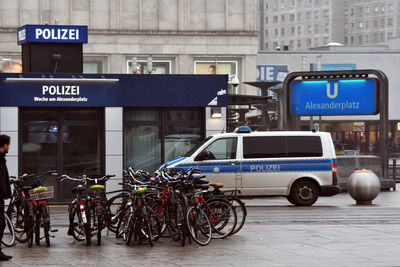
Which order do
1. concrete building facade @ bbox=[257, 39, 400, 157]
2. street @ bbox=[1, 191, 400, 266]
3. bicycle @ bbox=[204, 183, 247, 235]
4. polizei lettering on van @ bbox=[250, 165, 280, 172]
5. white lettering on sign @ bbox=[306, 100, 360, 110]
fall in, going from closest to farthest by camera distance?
street @ bbox=[1, 191, 400, 266] < bicycle @ bbox=[204, 183, 247, 235] < polizei lettering on van @ bbox=[250, 165, 280, 172] < white lettering on sign @ bbox=[306, 100, 360, 110] < concrete building facade @ bbox=[257, 39, 400, 157]

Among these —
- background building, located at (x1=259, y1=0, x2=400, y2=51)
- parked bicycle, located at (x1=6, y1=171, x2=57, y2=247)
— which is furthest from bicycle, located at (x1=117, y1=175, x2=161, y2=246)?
background building, located at (x1=259, y1=0, x2=400, y2=51)

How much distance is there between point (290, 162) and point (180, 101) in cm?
336

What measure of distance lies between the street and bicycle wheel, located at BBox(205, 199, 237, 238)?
0.59 ft

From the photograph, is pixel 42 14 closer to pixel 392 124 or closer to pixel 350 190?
pixel 350 190

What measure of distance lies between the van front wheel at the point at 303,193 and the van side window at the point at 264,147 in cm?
91

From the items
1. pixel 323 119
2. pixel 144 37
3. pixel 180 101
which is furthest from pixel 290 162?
pixel 323 119

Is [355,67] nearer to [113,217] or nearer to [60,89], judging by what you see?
[60,89]

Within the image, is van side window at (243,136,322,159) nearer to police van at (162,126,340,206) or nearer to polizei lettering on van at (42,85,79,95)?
police van at (162,126,340,206)

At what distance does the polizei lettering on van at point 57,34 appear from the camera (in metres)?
23.6

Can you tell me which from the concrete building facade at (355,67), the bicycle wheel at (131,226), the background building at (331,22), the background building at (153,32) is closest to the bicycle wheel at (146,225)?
the bicycle wheel at (131,226)

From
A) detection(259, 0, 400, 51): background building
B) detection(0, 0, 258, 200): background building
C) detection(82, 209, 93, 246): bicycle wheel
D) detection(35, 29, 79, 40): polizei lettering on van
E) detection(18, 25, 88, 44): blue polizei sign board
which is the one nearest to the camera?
detection(82, 209, 93, 246): bicycle wheel

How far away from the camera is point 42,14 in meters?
51.9

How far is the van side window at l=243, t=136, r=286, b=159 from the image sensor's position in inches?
851

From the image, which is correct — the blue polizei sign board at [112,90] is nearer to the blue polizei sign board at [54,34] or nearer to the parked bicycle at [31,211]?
the blue polizei sign board at [54,34]
